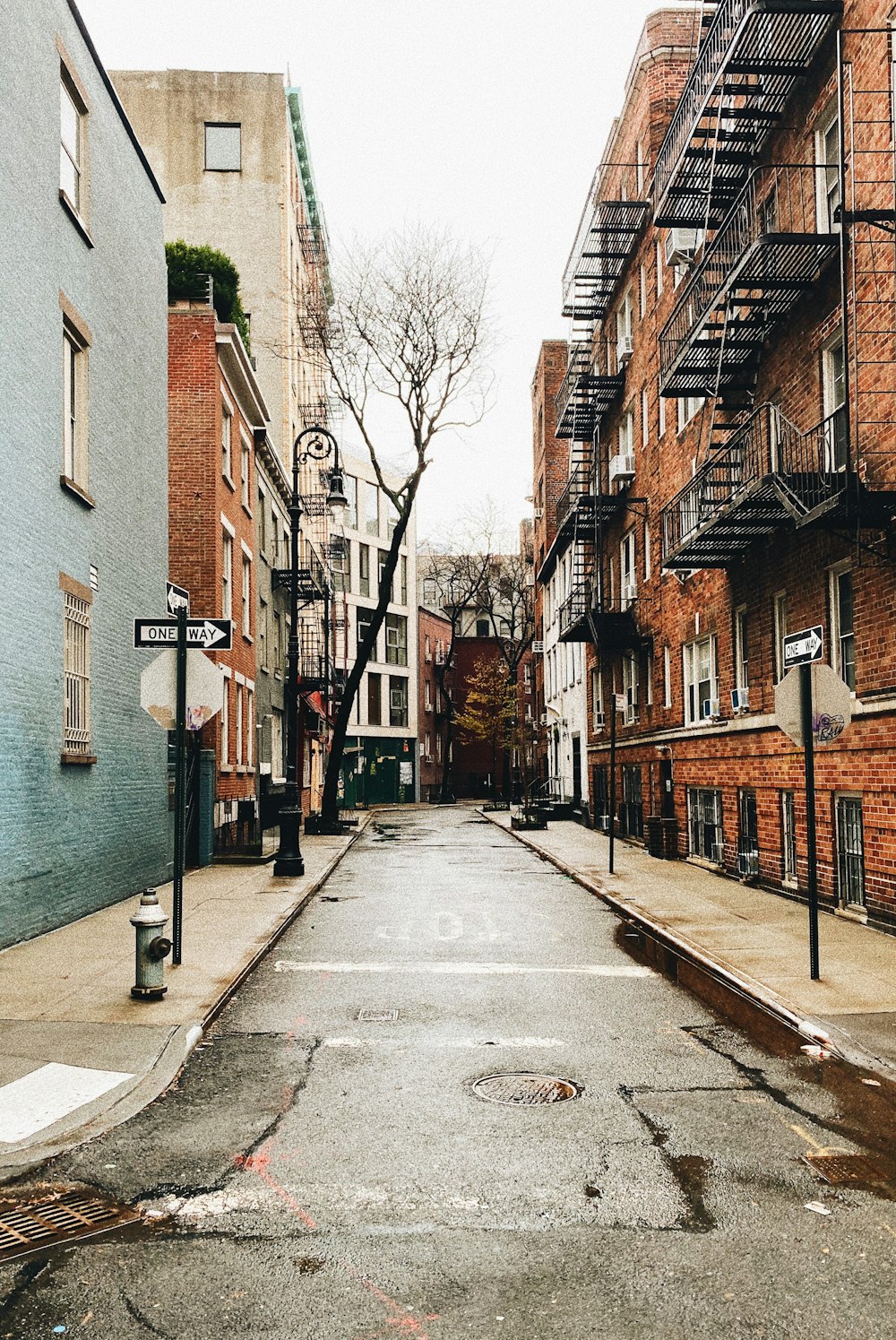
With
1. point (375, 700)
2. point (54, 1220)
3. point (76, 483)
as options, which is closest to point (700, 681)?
point (76, 483)

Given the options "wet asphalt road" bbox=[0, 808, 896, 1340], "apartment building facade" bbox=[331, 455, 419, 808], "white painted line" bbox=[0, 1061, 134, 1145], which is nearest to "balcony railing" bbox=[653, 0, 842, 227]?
"wet asphalt road" bbox=[0, 808, 896, 1340]

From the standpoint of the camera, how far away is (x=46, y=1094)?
256 inches

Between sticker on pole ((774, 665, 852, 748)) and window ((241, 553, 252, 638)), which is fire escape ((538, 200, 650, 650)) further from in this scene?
sticker on pole ((774, 665, 852, 748))

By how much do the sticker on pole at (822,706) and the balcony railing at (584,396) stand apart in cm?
2025

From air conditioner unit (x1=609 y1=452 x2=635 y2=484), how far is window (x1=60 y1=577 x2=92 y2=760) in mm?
16584

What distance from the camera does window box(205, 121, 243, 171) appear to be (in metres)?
38.5

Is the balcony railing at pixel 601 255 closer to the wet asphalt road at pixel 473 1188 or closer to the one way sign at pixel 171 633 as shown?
the one way sign at pixel 171 633

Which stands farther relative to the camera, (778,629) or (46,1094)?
(778,629)

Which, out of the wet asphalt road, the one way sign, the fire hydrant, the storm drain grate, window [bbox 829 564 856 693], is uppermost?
window [bbox 829 564 856 693]

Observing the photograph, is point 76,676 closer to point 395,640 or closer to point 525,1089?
point 525,1089

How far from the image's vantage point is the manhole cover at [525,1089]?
262 inches

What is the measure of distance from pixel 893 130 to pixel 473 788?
6744cm

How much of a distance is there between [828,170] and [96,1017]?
12.7 meters

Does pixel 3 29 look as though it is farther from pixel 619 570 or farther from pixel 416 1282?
pixel 619 570
